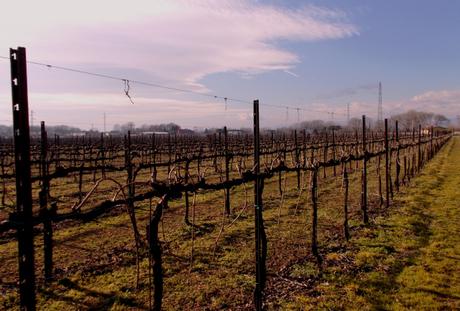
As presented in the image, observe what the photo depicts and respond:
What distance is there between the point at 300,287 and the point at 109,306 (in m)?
2.76

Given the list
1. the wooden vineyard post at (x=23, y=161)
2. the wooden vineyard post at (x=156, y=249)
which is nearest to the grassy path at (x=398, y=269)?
the wooden vineyard post at (x=156, y=249)

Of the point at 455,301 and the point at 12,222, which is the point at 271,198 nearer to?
the point at 455,301

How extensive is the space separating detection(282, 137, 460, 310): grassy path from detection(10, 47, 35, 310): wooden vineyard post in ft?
11.1

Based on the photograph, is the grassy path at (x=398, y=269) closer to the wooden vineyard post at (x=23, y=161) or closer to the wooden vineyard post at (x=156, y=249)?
Result: the wooden vineyard post at (x=156, y=249)

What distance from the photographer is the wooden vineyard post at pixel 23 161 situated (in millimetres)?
2891

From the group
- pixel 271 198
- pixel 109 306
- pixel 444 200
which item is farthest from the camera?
pixel 271 198

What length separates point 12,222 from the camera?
2.86 m

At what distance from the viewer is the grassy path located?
5.25m

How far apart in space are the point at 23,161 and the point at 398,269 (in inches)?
235

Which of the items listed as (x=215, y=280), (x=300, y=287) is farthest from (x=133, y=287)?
(x=300, y=287)

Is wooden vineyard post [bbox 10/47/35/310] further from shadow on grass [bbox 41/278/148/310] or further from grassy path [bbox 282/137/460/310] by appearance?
grassy path [bbox 282/137/460/310]

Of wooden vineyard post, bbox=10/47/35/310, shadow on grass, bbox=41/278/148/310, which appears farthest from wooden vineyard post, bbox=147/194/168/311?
shadow on grass, bbox=41/278/148/310

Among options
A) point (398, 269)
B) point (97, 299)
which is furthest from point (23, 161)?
point (398, 269)

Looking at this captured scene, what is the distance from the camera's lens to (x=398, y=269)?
6.42 meters
